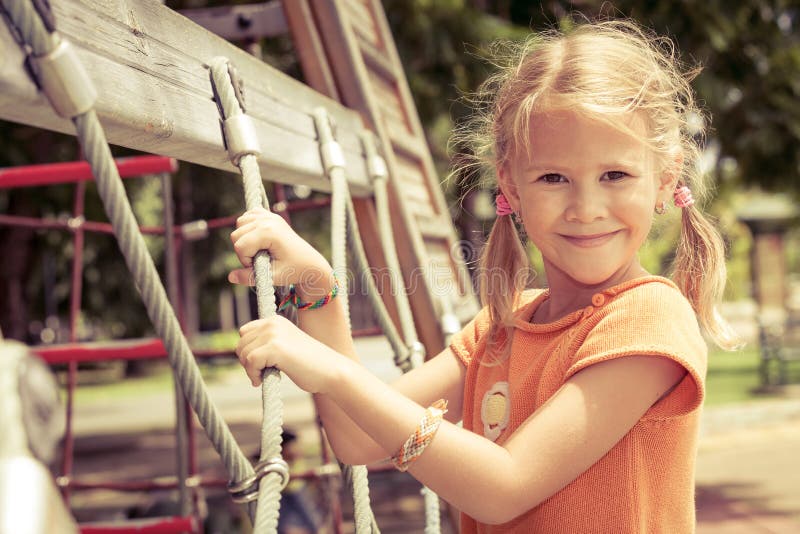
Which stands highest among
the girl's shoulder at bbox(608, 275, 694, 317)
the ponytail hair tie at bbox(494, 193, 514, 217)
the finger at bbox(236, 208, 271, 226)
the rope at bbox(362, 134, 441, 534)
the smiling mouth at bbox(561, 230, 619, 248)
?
the rope at bbox(362, 134, 441, 534)

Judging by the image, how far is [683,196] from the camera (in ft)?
4.94

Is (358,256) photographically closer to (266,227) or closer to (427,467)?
(266,227)

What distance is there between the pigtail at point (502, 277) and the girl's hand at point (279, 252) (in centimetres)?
35

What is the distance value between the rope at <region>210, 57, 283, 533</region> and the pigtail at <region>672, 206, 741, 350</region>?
2.45 feet

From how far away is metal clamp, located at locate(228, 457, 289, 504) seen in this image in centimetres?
102

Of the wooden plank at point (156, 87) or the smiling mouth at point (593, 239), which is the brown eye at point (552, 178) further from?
the wooden plank at point (156, 87)

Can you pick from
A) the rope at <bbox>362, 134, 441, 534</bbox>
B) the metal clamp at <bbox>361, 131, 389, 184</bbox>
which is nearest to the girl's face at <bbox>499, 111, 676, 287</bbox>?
the rope at <bbox>362, 134, 441, 534</bbox>

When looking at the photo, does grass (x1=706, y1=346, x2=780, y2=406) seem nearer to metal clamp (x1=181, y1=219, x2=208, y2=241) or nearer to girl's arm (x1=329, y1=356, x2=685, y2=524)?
metal clamp (x1=181, y1=219, x2=208, y2=241)

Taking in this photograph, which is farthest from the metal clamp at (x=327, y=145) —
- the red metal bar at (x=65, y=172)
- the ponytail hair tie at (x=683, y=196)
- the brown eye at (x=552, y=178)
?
the red metal bar at (x=65, y=172)

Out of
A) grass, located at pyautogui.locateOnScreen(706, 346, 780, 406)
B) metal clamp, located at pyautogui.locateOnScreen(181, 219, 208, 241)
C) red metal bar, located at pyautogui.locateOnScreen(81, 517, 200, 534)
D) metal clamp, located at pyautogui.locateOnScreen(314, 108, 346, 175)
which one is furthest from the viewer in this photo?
grass, located at pyautogui.locateOnScreen(706, 346, 780, 406)

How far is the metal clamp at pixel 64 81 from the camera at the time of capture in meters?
0.81

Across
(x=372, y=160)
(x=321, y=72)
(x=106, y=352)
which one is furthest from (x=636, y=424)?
(x=106, y=352)

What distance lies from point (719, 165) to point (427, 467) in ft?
18.7

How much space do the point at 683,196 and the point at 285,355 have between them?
0.80m
